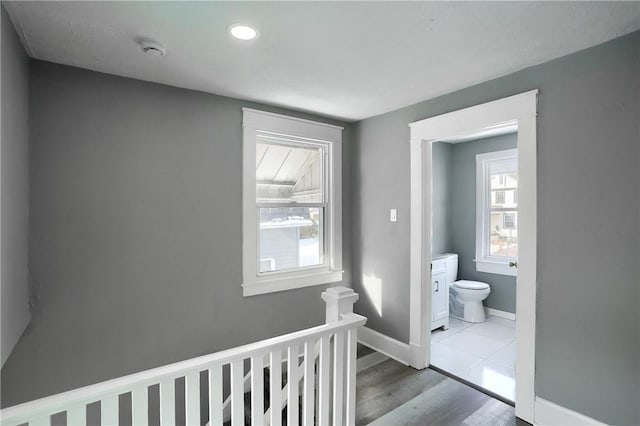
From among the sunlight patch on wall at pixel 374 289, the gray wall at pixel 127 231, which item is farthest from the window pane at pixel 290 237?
the sunlight patch on wall at pixel 374 289

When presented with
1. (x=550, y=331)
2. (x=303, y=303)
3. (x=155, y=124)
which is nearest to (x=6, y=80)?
(x=155, y=124)

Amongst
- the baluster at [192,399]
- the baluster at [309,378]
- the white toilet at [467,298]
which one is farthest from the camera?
the white toilet at [467,298]

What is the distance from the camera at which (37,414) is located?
105cm

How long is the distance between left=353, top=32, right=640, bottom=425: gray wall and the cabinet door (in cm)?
165

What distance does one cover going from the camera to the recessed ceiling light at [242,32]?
1685 mm

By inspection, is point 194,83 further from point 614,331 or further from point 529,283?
point 614,331

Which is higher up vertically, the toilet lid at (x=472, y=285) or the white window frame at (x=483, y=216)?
the white window frame at (x=483, y=216)

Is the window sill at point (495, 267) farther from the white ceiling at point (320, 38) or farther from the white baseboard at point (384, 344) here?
the white ceiling at point (320, 38)

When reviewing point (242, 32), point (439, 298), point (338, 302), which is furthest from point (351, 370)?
point (439, 298)

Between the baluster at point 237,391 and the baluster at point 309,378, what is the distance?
34cm

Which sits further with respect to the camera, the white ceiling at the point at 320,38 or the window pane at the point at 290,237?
the window pane at the point at 290,237

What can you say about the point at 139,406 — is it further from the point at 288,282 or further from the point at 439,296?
the point at 439,296

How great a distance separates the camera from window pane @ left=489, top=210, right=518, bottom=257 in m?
4.34

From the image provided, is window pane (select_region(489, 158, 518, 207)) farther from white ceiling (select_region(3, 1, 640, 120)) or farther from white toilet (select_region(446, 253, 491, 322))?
white ceiling (select_region(3, 1, 640, 120))
